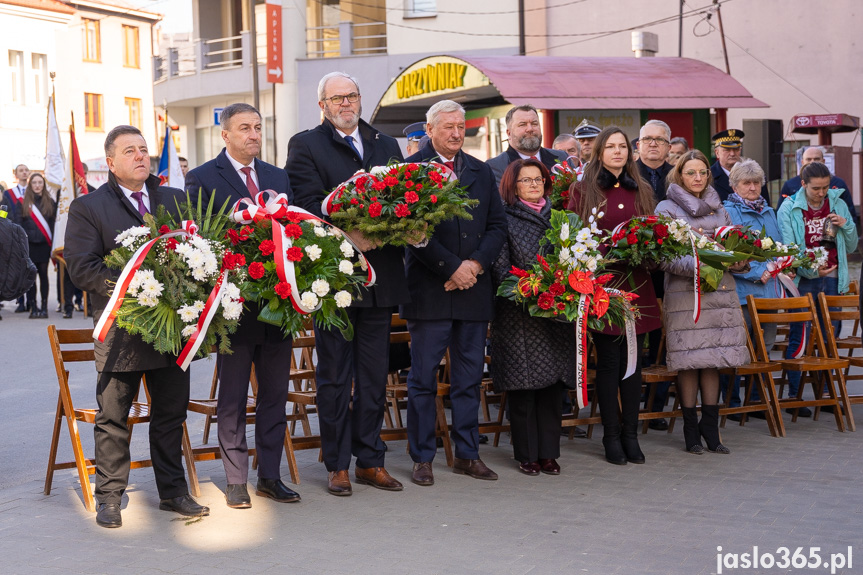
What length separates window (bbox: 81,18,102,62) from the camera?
49438 millimetres

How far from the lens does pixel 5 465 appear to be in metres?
7.32

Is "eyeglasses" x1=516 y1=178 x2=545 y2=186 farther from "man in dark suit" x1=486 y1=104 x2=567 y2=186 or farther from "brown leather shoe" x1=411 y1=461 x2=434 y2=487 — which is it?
"brown leather shoe" x1=411 y1=461 x2=434 y2=487

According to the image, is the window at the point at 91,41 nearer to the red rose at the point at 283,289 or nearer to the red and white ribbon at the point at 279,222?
the red and white ribbon at the point at 279,222

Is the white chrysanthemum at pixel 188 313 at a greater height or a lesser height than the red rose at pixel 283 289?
lesser

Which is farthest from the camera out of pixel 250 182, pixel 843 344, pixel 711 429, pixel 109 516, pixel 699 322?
pixel 843 344

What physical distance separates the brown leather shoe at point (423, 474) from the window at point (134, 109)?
47.5m

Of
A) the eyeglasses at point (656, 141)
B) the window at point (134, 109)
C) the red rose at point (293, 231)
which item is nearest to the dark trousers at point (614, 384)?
A: the eyeglasses at point (656, 141)

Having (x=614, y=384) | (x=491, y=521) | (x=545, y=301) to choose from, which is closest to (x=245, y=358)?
(x=491, y=521)

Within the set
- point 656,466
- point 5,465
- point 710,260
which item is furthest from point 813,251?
point 5,465

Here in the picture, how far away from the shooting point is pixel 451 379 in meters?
6.67

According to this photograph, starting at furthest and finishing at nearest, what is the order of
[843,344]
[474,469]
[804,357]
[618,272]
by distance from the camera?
[843,344] → [804,357] → [618,272] → [474,469]

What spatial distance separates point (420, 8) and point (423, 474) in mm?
23901

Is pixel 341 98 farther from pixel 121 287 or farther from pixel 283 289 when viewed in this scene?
pixel 121 287

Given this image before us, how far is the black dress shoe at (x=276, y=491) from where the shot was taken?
6.04m
